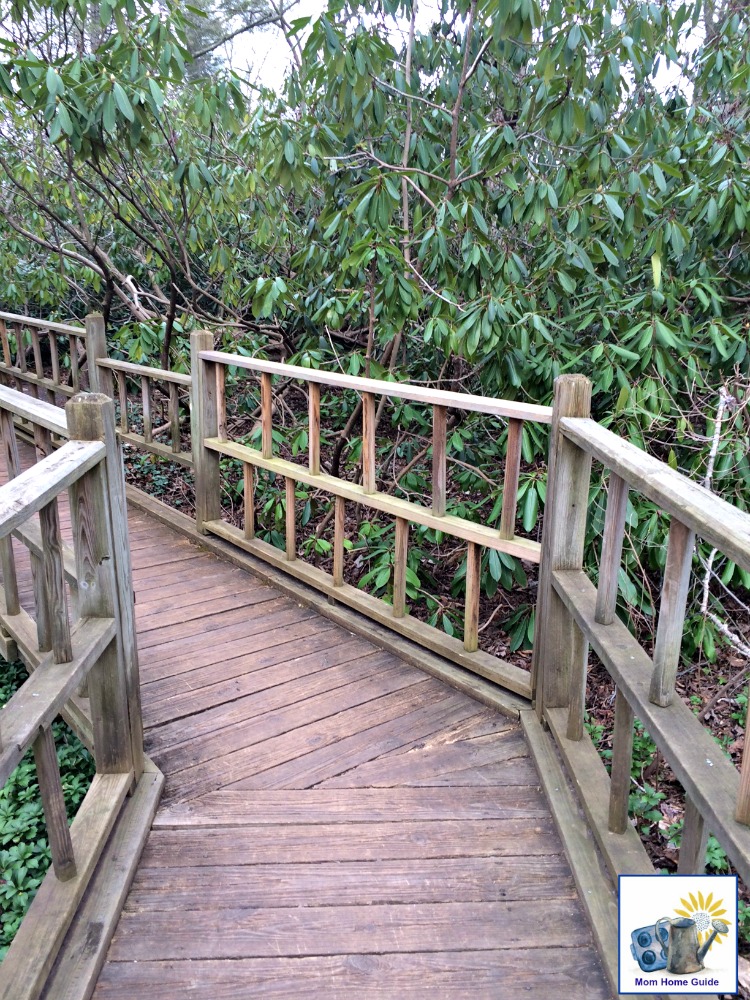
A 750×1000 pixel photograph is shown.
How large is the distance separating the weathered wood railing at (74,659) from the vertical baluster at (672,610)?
1.20 metres

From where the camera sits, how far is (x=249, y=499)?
12.1 ft

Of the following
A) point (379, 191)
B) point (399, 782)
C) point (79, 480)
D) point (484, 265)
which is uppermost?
point (379, 191)

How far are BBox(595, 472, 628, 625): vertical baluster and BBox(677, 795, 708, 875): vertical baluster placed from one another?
1.83 ft

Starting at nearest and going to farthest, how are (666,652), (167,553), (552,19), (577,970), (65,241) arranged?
(666,652) < (577,970) < (552,19) < (167,553) < (65,241)

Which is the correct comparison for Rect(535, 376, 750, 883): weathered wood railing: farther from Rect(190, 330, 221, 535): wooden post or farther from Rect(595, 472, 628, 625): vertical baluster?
Rect(190, 330, 221, 535): wooden post

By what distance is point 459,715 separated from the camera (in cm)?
251

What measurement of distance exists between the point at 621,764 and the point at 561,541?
68 cm

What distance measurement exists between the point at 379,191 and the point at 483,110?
130 centimetres

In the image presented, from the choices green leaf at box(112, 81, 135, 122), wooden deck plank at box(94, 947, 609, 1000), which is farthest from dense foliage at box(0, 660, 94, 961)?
green leaf at box(112, 81, 135, 122)

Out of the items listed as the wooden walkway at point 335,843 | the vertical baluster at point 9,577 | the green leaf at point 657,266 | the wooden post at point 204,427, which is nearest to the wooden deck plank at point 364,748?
the wooden walkway at point 335,843

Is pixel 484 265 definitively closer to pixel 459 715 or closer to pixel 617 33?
pixel 617 33

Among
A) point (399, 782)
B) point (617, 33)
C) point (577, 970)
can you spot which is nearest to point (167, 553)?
point (399, 782)

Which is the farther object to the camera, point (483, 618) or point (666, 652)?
point (483, 618)

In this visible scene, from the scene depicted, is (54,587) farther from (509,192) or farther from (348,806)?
(509,192)
